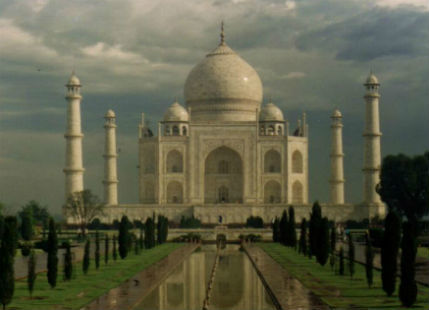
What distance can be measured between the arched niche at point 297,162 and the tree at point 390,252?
29.0 m

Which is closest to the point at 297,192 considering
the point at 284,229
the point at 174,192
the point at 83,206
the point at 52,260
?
the point at 174,192

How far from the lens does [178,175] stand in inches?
1638

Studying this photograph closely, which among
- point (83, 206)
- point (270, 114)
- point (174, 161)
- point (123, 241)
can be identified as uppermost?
point (270, 114)

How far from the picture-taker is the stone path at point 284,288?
12.1m

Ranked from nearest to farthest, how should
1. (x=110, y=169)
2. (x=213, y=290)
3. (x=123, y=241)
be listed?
1. (x=213, y=290)
2. (x=123, y=241)
3. (x=110, y=169)

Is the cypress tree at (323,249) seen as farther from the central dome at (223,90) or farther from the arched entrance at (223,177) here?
the central dome at (223,90)

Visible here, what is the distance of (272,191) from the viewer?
1646 inches

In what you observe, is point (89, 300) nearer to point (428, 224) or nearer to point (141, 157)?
point (428, 224)

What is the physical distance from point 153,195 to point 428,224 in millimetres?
14747

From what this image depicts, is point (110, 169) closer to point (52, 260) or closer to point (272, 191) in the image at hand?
point (272, 191)

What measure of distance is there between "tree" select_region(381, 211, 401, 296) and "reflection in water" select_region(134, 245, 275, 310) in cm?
198

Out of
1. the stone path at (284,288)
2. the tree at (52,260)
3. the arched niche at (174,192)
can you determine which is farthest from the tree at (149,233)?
the arched niche at (174,192)

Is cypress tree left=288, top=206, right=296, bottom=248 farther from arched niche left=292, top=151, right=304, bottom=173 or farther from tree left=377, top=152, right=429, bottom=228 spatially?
arched niche left=292, top=151, right=304, bottom=173

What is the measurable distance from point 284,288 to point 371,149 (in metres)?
26.3
